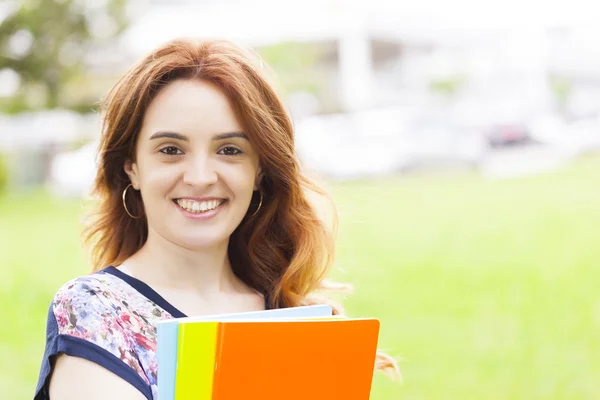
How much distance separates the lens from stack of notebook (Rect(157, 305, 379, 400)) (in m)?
1.06

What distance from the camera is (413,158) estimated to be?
12016mm

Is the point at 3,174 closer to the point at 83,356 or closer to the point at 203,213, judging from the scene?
the point at 203,213

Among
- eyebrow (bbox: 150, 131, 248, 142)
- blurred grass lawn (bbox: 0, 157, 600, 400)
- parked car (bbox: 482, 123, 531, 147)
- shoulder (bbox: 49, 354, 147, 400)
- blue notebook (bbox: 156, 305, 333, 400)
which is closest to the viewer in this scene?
blue notebook (bbox: 156, 305, 333, 400)

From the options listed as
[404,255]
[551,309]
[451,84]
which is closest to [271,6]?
[451,84]

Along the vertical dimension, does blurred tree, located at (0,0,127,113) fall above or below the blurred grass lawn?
above

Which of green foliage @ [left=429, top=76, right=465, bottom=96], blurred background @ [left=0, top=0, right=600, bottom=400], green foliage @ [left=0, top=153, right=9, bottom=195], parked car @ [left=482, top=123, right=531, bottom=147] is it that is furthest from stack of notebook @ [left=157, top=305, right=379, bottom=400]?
green foliage @ [left=429, top=76, right=465, bottom=96]

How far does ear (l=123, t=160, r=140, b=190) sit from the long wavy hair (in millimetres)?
14

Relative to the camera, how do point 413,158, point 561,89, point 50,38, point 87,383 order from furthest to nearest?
point 561,89, point 413,158, point 50,38, point 87,383

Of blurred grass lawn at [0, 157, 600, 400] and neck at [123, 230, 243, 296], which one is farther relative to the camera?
blurred grass lawn at [0, 157, 600, 400]

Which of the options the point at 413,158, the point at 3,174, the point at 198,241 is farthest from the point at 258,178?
the point at 3,174

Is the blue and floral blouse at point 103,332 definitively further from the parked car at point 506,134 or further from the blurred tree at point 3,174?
the parked car at point 506,134

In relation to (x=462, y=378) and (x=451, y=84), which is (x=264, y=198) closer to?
(x=462, y=378)

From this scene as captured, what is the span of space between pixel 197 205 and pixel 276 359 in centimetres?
34

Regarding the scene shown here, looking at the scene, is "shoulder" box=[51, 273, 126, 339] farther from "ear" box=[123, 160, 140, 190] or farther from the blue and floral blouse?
"ear" box=[123, 160, 140, 190]
